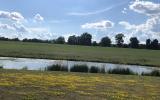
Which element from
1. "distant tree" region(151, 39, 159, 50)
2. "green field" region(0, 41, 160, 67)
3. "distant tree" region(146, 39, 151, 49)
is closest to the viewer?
"green field" region(0, 41, 160, 67)

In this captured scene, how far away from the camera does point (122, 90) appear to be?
25.8m

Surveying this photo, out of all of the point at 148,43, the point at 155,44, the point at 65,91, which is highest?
the point at 148,43

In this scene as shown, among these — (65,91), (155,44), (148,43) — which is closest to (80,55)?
(65,91)

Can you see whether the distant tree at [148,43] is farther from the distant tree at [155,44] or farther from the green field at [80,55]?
the green field at [80,55]

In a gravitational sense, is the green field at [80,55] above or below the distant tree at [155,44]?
below

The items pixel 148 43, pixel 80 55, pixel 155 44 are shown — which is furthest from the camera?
pixel 148 43

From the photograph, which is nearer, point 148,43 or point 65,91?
point 65,91

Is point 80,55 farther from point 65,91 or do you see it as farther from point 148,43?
point 148,43

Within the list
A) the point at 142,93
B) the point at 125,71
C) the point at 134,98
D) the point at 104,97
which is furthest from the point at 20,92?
the point at 125,71

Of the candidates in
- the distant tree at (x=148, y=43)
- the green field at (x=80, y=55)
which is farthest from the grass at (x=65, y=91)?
the distant tree at (x=148, y=43)

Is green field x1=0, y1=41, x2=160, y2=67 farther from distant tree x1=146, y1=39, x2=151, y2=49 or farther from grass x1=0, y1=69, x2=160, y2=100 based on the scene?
distant tree x1=146, y1=39, x2=151, y2=49

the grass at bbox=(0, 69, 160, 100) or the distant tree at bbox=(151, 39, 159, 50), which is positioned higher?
the distant tree at bbox=(151, 39, 159, 50)

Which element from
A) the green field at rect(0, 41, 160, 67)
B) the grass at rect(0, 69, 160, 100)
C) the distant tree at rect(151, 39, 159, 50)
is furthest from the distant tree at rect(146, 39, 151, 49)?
the grass at rect(0, 69, 160, 100)

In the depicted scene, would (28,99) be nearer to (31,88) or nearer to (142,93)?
(31,88)
